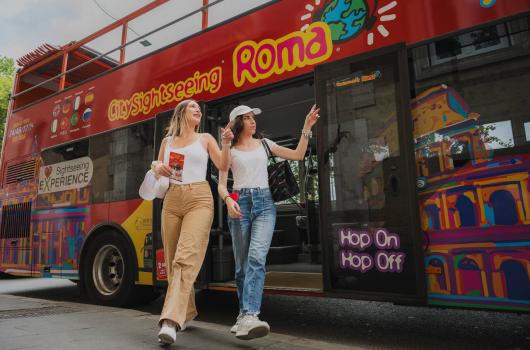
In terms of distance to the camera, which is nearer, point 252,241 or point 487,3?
point 487,3

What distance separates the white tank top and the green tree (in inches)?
1004

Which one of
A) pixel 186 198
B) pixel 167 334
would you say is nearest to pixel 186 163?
pixel 186 198

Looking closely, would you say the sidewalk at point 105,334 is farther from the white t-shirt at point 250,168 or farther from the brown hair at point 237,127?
the brown hair at point 237,127

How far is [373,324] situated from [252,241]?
191cm

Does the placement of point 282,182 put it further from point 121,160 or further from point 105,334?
point 105,334

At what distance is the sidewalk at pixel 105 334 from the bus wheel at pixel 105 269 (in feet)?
2.50

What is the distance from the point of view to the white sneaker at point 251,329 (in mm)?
2744

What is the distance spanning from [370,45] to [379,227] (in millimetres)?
1469

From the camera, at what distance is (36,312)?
14.4 ft

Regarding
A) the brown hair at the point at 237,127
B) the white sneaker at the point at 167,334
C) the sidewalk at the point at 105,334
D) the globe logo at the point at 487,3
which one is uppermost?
the globe logo at the point at 487,3

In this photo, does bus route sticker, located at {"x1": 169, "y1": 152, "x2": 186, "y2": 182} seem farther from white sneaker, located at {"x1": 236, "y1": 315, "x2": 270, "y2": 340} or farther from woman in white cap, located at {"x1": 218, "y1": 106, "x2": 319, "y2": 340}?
white sneaker, located at {"x1": 236, "y1": 315, "x2": 270, "y2": 340}

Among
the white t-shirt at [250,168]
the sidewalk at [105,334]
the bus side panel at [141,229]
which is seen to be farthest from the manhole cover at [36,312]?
the white t-shirt at [250,168]

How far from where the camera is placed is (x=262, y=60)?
3.93m

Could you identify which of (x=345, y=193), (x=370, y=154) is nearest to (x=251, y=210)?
(x=345, y=193)
